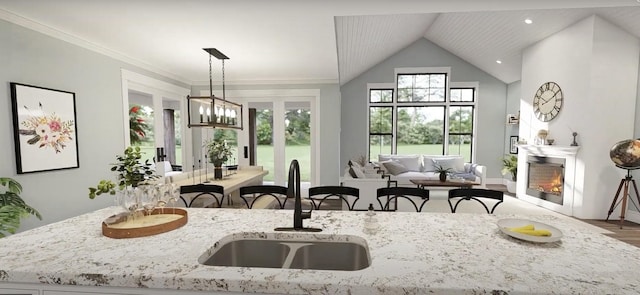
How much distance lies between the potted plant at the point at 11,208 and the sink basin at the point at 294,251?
177cm

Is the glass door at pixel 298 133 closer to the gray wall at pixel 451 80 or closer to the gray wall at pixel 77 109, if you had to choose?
the gray wall at pixel 451 80

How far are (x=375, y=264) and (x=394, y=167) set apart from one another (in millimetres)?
5713

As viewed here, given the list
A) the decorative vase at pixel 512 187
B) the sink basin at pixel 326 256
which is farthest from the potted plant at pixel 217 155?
the decorative vase at pixel 512 187

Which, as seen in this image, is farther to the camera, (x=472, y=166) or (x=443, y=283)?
(x=472, y=166)

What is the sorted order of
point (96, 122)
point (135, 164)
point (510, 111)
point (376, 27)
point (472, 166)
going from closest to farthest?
point (135, 164) → point (96, 122) → point (376, 27) → point (472, 166) → point (510, 111)

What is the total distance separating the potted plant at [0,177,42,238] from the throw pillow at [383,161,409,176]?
5742mm

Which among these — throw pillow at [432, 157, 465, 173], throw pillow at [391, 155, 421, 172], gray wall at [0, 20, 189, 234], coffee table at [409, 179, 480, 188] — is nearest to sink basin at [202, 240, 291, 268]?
gray wall at [0, 20, 189, 234]

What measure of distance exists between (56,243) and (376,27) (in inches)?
197

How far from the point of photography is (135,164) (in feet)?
4.83

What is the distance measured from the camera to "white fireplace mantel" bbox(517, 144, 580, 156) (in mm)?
4328

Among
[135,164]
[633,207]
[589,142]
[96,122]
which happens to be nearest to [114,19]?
[96,122]

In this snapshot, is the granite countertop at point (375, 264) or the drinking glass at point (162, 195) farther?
the drinking glass at point (162, 195)

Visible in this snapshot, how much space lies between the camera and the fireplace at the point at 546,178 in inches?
183

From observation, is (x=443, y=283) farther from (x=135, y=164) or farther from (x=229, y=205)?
(x=229, y=205)
